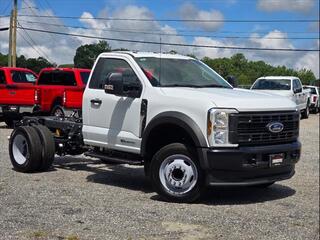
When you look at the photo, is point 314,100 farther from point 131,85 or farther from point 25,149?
point 131,85

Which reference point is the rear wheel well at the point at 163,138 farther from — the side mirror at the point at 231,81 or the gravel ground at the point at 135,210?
the side mirror at the point at 231,81

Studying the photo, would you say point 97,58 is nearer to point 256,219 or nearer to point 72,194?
point 72,194

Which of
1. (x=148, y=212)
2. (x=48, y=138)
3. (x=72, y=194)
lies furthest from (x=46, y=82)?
(x=148, y=212)

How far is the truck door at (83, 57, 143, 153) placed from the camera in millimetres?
8289

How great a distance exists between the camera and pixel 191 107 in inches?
295

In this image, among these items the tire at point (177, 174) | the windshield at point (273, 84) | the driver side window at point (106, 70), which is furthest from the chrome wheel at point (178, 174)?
the windshield at point (273, 84)

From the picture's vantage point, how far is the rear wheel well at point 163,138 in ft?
25.6

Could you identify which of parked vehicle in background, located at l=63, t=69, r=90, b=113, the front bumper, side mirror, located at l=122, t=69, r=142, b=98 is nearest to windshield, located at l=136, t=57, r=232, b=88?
side mirror, located at l=122, t=69, r=142, b=98

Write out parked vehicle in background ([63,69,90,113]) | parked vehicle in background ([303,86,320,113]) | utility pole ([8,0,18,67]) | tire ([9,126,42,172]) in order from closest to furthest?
tire ([9,126,42,172]), parked vehicle in background ([63,69,90,113]), parked vehicle in background ([303,86,320,113]), utility pole ([8,0,18,67])

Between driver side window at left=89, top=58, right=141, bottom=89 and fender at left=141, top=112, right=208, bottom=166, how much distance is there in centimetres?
106

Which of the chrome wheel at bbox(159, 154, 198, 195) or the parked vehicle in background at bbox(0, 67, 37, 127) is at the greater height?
the parked vehicle in background at bbox(0, 67, 37, 127)

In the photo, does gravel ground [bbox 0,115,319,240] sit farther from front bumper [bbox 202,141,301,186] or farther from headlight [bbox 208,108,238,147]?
headlight [bbox 208,108,238,147]

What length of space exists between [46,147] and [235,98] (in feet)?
12.2

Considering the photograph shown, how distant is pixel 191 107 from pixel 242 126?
700 millimetres
